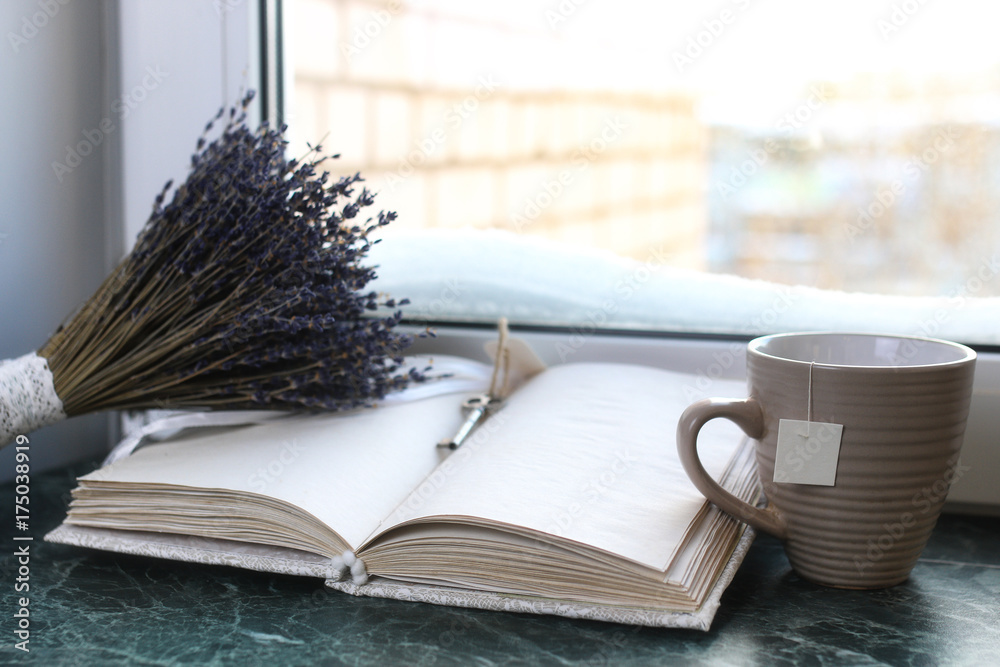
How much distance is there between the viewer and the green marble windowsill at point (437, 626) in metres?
0.54

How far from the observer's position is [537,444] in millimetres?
696

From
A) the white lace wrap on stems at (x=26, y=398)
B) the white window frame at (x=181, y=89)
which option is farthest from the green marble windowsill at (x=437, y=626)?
the white window frame at (x=181, y=89)

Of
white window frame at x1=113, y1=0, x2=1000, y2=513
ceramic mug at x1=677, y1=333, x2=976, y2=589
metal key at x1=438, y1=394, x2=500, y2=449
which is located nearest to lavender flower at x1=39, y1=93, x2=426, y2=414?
metal key at x1=438, y1=394, x2=500, y2=449


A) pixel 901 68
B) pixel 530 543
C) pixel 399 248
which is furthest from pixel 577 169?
pixel 530 543

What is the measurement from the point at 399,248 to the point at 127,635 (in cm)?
59

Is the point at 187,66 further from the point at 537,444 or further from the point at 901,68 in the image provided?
the point at 901,68

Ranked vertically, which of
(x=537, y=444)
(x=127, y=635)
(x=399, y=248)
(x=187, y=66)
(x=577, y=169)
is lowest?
(x=127, y=635)

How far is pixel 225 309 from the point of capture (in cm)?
77

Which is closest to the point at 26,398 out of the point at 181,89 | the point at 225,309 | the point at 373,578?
the point at 225,309

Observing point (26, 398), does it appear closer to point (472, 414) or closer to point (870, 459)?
point (472, 414)

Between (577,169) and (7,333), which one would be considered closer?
(7,333)

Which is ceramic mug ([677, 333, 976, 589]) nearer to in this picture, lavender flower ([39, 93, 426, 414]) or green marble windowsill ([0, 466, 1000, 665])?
green marble windowsill ([0, 466, 1000, 665])

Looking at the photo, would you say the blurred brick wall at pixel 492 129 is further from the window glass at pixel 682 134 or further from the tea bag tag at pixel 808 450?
the tea bag tag at pixel 808 450

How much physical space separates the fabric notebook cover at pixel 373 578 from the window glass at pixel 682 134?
424mm
